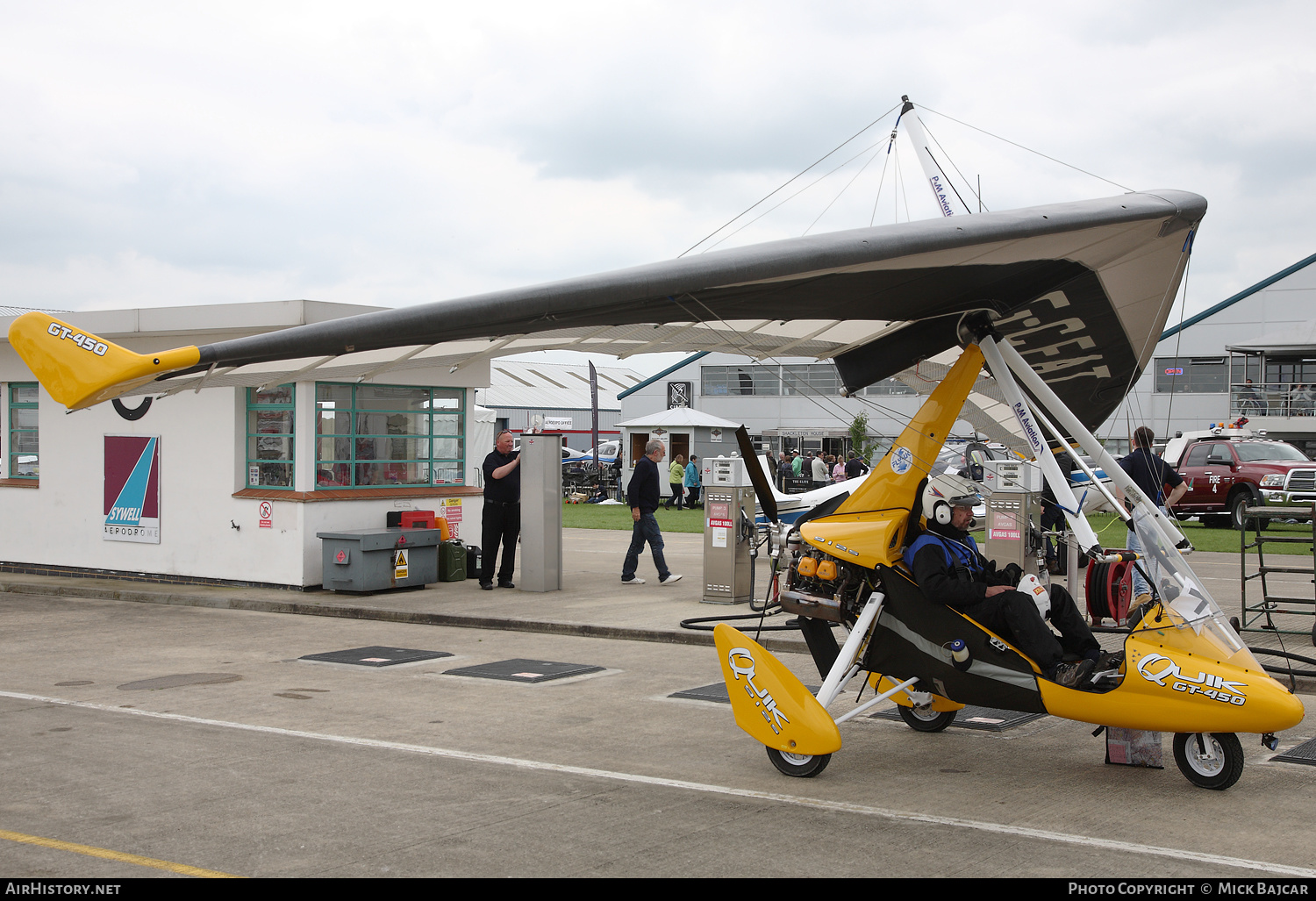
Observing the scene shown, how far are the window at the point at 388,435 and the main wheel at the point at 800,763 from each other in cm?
992

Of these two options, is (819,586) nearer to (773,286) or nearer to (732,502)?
(773,286)

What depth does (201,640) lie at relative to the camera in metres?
11.7

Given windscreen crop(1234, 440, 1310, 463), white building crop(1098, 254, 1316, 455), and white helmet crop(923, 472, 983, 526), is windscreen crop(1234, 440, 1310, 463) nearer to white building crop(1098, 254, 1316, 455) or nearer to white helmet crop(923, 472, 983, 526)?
white building crop(1098, 254, 1316, 455)

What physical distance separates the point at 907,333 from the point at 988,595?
2217 millimetres

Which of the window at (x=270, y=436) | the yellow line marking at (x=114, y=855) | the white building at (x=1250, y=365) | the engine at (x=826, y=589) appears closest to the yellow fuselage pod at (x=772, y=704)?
the engine at (x=826, y=589)

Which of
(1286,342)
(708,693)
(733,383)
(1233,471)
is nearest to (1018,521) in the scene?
(708,693)

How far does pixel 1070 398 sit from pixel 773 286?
14.0ft

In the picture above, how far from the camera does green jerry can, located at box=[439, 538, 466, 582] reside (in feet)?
52.0

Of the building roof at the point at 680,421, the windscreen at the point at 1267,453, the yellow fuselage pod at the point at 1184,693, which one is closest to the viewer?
the yellow fuselage pod at the point at 1184,693

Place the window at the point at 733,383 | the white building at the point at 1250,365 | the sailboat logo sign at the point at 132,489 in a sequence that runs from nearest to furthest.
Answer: the sailboat logo sign at the point at 132,489 < the white building at the point at 1250,365 < the window at the point at 733,383

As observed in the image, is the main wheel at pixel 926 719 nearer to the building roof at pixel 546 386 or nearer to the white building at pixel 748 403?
the white building at pixel 748 403

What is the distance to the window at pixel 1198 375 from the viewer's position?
138 feet

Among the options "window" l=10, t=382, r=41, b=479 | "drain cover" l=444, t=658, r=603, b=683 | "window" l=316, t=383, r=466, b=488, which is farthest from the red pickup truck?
"window" l=10, t=382, r=41, b=479
